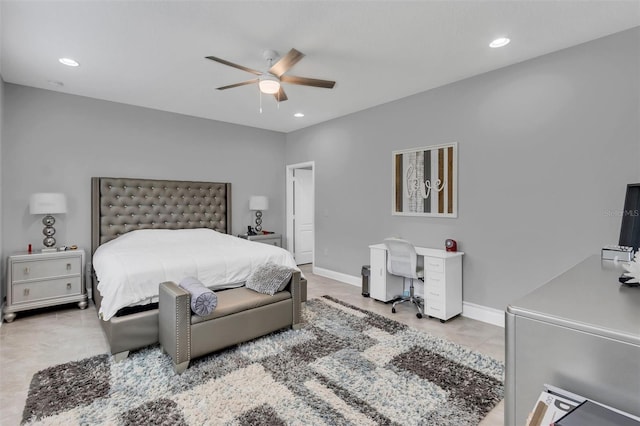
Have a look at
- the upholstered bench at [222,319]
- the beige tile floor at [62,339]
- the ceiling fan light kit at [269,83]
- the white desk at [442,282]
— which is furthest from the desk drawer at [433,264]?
the ceiling fan light kit at [269,83]

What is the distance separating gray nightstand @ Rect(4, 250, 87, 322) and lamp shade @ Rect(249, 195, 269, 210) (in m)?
2.43

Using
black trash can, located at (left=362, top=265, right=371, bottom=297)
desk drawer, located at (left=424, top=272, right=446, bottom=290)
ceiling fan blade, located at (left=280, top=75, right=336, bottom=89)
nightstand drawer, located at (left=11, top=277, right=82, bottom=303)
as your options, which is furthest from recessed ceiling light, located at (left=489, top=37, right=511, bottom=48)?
nightstand drawer, located at (left=11, top=277, right=82, bottom=303)

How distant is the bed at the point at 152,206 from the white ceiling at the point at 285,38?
4.20 feet

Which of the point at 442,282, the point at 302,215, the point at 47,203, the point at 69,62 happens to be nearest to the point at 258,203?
the point at 302,215

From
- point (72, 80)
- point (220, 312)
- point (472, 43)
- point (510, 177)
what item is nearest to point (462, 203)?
point (510, 177)

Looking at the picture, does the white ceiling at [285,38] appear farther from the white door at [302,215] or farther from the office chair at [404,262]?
the white door at [302,215]

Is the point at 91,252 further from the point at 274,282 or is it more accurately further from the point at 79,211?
the point at 274,282

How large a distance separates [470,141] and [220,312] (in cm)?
308

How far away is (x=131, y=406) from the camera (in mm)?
2014

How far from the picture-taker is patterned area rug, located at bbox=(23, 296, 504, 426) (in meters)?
1.92

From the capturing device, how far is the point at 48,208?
368 centimetres

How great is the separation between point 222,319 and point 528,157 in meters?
3.17

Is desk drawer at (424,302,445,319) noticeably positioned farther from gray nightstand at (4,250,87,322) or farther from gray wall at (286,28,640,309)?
gray nightstand at (4,250,87,322)

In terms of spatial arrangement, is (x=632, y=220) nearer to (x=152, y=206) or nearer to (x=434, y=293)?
(x=434, y=293)
